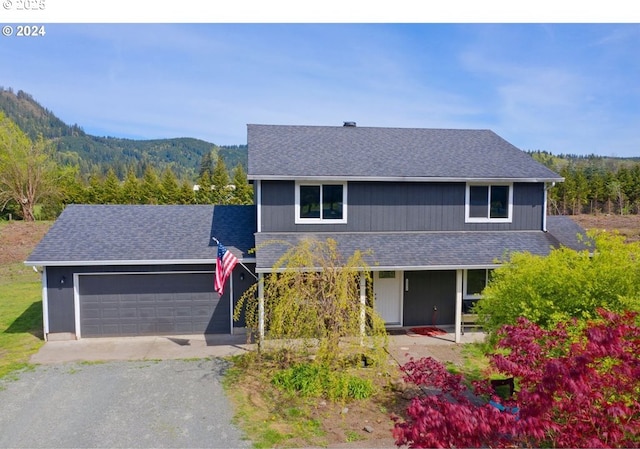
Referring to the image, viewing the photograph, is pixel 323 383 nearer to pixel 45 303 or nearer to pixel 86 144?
pixel 45 303

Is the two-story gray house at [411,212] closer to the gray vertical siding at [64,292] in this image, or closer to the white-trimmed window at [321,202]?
the white-trimmed window at [321,202]

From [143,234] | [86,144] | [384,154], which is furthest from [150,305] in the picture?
[86,144]

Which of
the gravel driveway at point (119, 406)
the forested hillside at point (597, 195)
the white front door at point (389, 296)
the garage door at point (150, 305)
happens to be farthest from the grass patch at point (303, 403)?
the forested hillside at point (597, 195)

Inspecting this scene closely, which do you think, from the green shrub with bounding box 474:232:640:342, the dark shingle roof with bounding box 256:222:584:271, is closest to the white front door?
the dark shingle roof with bounding box 256:222:584:271

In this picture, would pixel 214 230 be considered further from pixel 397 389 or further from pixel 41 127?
pixel 41 127

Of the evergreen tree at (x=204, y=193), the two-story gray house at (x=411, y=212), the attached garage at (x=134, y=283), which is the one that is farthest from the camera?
the evergreen tree at (x=204, y=193)

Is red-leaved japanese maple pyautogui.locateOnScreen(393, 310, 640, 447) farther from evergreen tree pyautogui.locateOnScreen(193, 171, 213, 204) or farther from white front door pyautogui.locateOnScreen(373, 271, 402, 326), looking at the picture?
evergreen tree pyautogui.locateOnScreen(193, 171, 213, 204)
